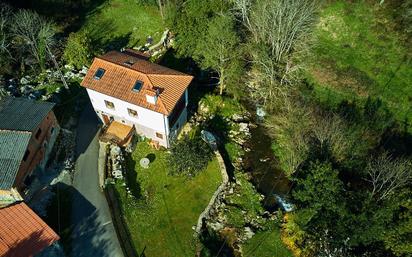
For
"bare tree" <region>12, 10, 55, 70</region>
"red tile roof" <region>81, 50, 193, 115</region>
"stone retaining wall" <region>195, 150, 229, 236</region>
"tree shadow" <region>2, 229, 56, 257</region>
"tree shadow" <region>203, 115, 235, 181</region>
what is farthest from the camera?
"bare tree" <region>12, 10, 55, 70</region>

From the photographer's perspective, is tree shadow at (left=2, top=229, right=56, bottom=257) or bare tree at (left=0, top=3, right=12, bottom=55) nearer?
tree shadow at (left=2, top=229, right=56, bottom=257)

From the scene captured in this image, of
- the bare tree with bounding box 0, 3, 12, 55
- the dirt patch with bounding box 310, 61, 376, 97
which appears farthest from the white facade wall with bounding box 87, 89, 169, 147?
the dirt patch with bounding box 310, 61, 376, 97

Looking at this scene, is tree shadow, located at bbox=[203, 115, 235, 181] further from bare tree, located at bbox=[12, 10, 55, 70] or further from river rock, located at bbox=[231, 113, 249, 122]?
bare tree, located at bbox=[12, 10, 55, 70]

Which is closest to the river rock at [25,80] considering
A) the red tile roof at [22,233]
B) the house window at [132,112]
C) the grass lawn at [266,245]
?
the house window at [132,112]

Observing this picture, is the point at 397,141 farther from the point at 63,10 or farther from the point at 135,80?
the point at 63,10

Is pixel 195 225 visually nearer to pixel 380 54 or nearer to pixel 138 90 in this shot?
pixel 138 90

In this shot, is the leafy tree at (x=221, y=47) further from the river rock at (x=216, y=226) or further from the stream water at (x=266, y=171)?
the river rock at (x=216, y=226)

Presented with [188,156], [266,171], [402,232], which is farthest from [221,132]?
[402,232]
